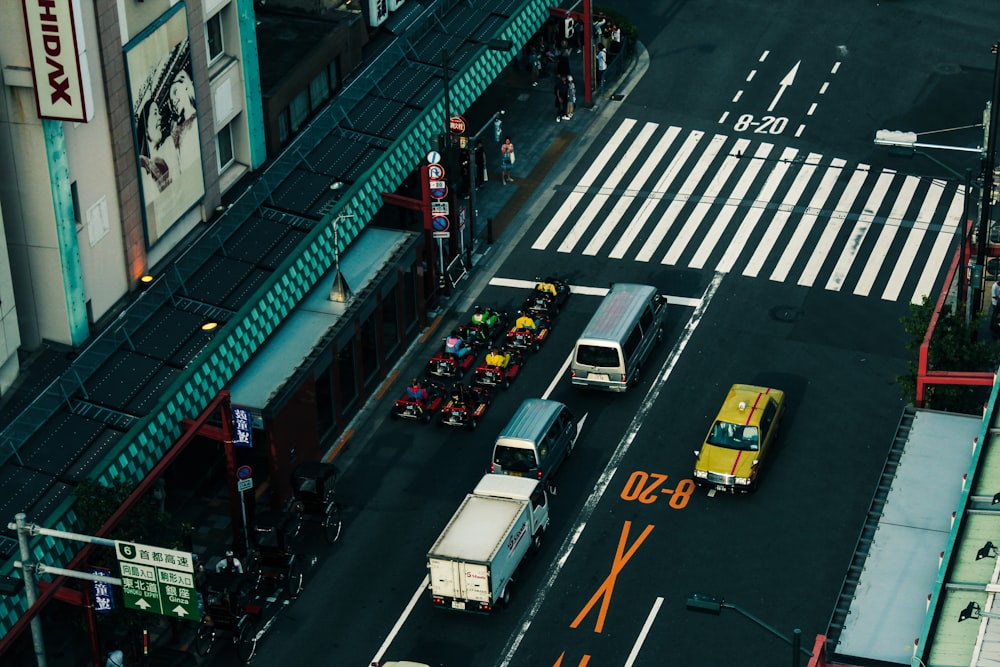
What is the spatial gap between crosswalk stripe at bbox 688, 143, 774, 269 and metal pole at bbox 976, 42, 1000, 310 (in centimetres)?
1228

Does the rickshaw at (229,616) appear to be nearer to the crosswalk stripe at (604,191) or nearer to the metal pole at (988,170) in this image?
the crosswalk stripe at (604,191)

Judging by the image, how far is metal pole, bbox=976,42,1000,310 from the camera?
6706 centimetres

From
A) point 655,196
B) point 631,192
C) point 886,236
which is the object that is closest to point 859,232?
point 886,236

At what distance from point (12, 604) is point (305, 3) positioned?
3299cm

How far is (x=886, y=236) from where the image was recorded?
8281 cm

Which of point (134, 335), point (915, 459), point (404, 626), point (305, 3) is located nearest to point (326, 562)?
point (404, 626)

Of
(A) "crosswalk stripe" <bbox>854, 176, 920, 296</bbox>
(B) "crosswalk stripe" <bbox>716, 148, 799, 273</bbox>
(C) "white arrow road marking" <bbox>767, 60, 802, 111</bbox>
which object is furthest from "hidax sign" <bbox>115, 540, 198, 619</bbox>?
(C) "white arrow road marking" <bbox>767, 60, 802, 111</bbox>

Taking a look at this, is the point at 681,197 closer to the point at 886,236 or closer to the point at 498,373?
the point at 886,236

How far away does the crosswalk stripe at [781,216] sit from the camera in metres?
81.4

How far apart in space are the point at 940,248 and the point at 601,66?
62.1ft

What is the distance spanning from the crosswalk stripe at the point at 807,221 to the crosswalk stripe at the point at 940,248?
16.3ft

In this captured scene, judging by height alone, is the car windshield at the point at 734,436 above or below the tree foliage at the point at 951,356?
below

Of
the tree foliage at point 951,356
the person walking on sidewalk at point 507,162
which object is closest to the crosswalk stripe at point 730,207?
the person walking on sidewalk at point 507,162

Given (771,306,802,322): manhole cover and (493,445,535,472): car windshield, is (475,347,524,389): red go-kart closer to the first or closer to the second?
(493,445,535,472): car windshield
